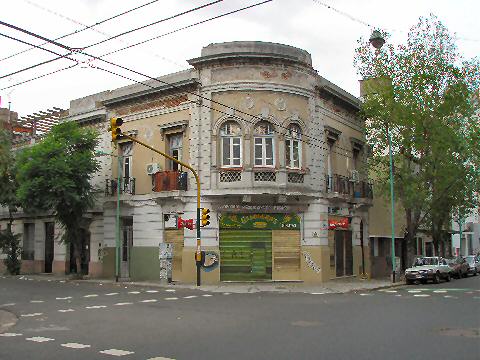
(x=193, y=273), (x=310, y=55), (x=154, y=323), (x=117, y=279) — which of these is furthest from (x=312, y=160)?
(x=154, y=323)

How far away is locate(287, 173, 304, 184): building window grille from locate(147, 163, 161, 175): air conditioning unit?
23.3 feet

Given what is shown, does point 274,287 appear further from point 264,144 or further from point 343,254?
point 343,254

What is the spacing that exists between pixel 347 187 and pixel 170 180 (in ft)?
34.4

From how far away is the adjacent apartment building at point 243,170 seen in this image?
2677 centimetres

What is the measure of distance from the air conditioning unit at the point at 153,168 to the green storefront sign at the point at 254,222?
4601mm

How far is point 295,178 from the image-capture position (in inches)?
1074

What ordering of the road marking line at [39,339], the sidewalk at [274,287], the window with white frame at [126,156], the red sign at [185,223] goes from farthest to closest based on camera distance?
the window with white frame at [126,156] → the red sign at [185,223] → the sidewalk at [274,287] → the road marking line at [39,339]

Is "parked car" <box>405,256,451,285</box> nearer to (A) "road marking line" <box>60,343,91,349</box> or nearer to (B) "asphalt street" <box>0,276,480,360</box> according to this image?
(B) "asphalt street" <box>0,276,480,360</box>

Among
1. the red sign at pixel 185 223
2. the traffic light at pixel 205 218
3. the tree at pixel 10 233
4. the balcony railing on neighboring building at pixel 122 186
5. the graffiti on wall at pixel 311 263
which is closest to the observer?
the traffic light at pixel 205 218

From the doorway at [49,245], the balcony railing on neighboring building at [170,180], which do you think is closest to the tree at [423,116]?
the balcony railing on neighboring building at [170,180]

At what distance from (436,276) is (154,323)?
21155 millimetres

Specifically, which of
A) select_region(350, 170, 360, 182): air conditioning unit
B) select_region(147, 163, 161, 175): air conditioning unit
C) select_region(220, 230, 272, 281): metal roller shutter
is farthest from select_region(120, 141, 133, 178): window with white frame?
select_region(350, 170, 360, 182): air conditioning unit

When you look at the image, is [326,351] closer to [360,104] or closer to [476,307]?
[476,307]

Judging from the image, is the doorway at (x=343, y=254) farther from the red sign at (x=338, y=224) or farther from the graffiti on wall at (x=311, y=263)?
the graffiti on wall at (x=311, y=263)
